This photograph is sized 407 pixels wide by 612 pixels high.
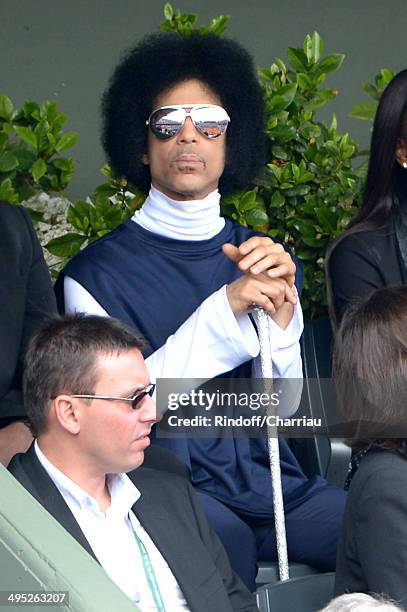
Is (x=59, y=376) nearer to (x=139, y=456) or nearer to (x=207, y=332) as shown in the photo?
(x=139, y=456)

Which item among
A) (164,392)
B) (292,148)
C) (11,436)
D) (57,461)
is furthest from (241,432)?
(292,148)

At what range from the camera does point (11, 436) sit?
3.65m

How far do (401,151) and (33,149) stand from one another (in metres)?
1.38

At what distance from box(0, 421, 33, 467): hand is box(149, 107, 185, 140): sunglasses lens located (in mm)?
1150

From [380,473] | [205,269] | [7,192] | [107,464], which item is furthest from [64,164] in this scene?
[380,473]

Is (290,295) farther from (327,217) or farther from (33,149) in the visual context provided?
(33,149)

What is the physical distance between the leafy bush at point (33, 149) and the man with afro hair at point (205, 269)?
0.90ft

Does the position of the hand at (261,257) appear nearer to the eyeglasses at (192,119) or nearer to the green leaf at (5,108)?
the eyeglasses at (192,119)

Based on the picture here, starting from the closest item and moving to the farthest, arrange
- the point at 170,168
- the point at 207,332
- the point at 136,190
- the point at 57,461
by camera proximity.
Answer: the point at 57,461
the point at 207,332
the point at 170,168
the point at 136,190

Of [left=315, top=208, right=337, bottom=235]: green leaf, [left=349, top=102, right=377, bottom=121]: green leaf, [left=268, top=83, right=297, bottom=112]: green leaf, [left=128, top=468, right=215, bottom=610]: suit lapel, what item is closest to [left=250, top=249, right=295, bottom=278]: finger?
[left=128, top=468, right=215, bottom=610]: suit lapel

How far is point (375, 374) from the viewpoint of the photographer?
125 inches

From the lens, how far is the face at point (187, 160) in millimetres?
4266

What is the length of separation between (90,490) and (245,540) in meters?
0.73

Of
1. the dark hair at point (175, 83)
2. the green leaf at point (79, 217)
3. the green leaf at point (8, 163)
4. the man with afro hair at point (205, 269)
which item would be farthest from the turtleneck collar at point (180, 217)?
the green leaf at point (8, 163)
